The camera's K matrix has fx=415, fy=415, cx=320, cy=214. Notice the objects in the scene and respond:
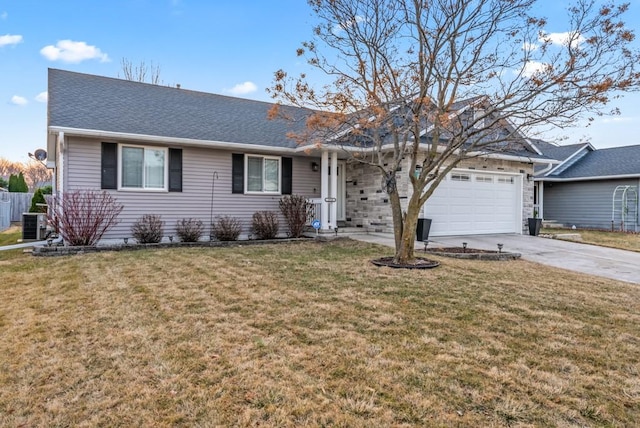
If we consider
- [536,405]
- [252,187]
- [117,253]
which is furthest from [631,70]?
[117,253]

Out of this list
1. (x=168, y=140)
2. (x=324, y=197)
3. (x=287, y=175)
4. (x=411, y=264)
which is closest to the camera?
(x=411, y=264)

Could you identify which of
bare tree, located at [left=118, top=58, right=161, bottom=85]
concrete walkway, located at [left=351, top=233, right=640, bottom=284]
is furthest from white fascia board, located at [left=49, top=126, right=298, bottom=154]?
bare tree, located at [left=118, top=58, right=161, bottom=85]

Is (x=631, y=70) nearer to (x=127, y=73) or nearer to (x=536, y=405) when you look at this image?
(x=536, y=405)

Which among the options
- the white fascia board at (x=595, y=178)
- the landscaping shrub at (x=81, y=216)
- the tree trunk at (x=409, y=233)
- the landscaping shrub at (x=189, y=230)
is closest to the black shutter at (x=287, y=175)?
the landscaping shrub at (x=189, y=230)

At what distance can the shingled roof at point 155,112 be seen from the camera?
32.3ft

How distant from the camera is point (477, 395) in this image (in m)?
2.67

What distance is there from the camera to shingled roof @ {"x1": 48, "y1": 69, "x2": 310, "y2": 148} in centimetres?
984

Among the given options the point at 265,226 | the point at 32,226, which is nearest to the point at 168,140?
the point at 265,226

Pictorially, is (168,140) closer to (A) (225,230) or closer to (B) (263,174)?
(A) (225,230)

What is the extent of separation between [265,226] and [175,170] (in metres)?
2.69

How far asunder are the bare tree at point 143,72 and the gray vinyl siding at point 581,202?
2368 cm

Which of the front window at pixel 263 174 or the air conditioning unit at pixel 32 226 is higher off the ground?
the front window at pixel 263 174

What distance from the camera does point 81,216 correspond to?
29.3ft

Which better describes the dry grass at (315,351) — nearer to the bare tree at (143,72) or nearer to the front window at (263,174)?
the front window at (263,174)
